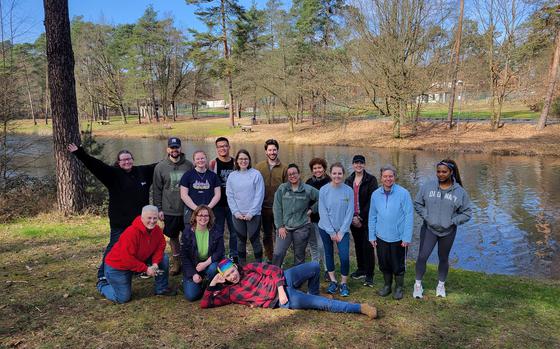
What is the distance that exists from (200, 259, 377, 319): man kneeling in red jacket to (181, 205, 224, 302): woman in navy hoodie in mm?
200

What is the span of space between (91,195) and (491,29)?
88.2 feet

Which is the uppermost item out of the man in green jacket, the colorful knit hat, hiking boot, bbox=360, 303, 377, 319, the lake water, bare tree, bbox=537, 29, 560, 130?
bare tree, bbox=537, 29, 560, 130

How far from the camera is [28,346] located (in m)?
3.50

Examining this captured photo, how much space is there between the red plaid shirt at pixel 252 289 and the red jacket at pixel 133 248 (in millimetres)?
820

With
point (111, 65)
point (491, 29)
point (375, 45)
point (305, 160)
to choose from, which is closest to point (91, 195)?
point (305, 160)

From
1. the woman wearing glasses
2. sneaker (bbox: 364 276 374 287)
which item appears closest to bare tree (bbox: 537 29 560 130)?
sneaker (bbox: 364 276 374 287)

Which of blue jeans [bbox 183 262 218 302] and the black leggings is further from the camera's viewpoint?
the black leggings

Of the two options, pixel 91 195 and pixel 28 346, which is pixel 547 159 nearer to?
pixel 91 195

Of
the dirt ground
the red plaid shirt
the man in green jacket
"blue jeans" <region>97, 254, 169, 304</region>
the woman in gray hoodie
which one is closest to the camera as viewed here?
the red plaid shirt

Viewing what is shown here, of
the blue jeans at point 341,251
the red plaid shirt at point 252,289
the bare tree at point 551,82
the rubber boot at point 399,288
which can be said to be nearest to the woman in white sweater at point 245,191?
the blue jeans at point 341,251

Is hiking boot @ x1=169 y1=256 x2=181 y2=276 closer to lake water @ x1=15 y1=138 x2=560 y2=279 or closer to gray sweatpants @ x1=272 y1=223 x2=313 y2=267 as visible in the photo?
gray sweatpants @ x1=272 y1=223 x2=313 y2=267

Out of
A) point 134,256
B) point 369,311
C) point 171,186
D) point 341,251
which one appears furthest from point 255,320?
point 171,186

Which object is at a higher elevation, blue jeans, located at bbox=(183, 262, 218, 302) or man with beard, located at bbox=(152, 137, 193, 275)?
man with beard, located at bbox=(152, 137, 193, 275)

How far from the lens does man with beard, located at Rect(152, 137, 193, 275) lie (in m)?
5.26
